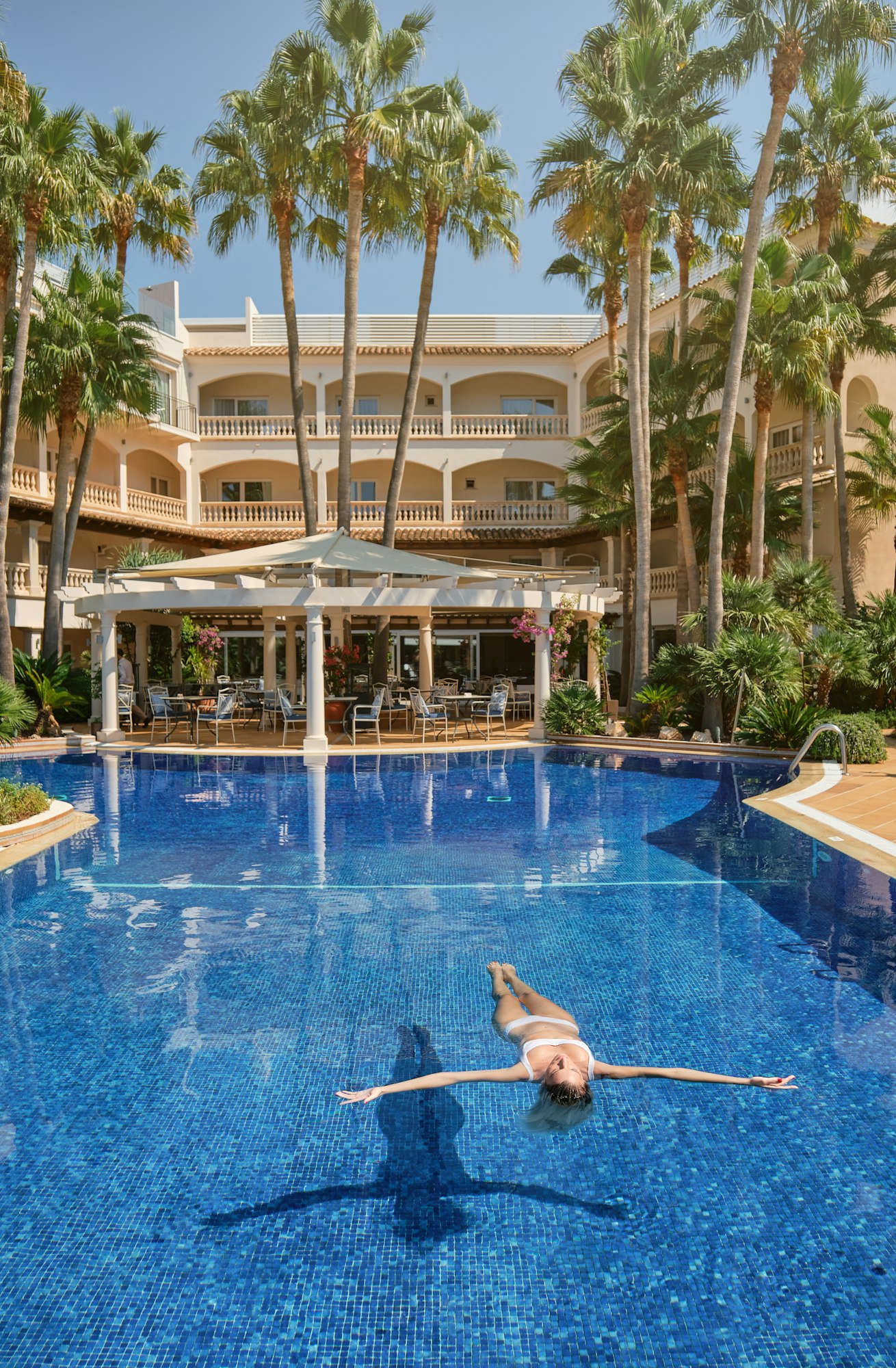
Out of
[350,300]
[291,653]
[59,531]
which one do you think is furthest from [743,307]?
[59,531]

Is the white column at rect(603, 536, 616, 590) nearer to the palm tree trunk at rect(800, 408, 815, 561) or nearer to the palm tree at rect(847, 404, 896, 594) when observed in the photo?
the palm tree at rect(847, 404, 896, 594)

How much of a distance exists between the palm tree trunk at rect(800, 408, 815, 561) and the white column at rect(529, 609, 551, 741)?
6008 millimetres

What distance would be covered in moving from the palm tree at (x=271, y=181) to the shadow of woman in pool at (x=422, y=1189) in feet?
61.8

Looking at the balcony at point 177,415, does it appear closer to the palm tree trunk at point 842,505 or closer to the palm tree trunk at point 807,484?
the palm tree trunk at point 807,484

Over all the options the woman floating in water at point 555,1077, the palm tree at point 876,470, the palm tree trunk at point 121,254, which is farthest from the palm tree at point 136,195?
the woman floating in water at point 555,1077

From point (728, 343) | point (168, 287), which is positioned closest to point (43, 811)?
point (728, 343)

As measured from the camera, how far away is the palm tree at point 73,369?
20.0 metres

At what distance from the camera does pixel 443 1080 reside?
404cm

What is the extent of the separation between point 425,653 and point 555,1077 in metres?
17.7

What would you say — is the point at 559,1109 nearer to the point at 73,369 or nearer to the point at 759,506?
the point at 759,506

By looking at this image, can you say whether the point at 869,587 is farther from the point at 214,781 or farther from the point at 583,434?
the point at 214,781

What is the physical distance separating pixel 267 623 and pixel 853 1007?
17921mm

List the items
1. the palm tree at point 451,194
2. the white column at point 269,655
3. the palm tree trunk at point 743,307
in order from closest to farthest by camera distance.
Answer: the palm tree trunk at point 743,307
the palm tree at point 451,194
the white column at point 269,655

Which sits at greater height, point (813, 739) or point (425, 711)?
point (425, 711)
